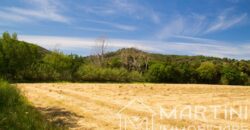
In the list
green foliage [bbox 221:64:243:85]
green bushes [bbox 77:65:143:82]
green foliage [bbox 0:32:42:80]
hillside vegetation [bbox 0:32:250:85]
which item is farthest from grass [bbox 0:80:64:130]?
green foliage [bbox 221:64:243:85]

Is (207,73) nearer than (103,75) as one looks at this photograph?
No

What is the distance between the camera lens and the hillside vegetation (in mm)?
36162

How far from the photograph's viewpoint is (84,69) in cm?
4450

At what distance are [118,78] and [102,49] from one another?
25.6ft

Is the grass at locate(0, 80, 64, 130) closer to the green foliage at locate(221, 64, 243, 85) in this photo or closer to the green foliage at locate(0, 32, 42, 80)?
the green foliage at locate(0, 32, 42, 80)

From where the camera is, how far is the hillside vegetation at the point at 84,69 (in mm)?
36162

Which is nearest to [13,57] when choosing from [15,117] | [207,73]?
[15,117]

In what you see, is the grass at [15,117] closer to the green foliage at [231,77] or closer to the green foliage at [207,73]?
the green foliage at [207,73]

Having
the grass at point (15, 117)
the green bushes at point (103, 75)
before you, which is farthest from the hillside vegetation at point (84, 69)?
the grass at point (15, 117)

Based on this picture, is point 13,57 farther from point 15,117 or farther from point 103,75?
point 15,117

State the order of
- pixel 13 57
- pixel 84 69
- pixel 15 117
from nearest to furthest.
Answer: pixel 15 117
pixel 13 57
pixel 84 69

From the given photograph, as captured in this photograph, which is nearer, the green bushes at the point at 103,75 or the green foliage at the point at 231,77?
the green bushes at the point at 103,75

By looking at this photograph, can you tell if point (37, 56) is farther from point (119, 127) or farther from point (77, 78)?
point (119, 127)

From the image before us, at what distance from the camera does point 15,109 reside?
9.69m
